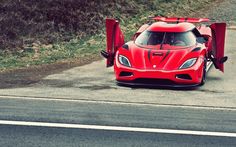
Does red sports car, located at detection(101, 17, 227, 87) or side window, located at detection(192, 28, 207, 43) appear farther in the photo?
side window, located at detection(192, 28, 207, 43)

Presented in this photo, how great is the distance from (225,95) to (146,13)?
1343 cm

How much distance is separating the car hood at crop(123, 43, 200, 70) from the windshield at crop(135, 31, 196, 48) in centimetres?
28

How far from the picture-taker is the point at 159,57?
36.6 ft

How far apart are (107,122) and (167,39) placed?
4550 millimetres

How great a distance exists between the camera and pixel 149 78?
10891 millimetres

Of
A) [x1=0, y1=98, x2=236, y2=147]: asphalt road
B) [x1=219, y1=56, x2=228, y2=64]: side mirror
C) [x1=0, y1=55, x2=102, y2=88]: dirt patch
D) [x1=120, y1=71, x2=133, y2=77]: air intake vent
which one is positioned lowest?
[x1=0, y1=55, x2=102, y2=88]: dirt patch

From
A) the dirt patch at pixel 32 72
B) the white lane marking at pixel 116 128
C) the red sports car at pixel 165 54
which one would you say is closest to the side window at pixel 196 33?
the red sports car at pixel 165 54

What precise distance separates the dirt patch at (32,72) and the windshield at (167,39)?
9.26 feet

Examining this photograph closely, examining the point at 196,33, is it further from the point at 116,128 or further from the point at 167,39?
the point at 116,128

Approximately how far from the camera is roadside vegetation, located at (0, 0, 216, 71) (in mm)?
15766

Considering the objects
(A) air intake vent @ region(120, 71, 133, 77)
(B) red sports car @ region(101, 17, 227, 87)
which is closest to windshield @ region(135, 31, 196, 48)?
(B) red sports car @ region(101, 17, 227, 87)

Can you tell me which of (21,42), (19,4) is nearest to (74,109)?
(21,42)

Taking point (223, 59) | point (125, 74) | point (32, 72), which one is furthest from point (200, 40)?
point (32, 72)

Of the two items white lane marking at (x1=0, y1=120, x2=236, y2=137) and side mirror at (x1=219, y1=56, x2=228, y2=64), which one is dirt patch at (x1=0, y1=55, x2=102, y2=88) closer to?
white lane marking at (x1=0, y1=120, x2=236, y2=137)
